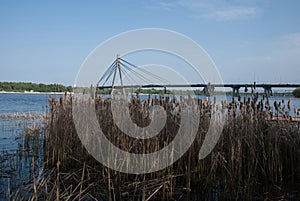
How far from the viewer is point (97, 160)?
441cm

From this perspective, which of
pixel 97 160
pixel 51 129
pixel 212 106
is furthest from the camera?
pixel 51 129

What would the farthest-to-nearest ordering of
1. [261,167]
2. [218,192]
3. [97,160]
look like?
[97,160], [261,167], [218,192]

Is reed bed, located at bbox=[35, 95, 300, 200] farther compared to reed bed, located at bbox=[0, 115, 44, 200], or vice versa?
reed bed, located at bbox=[0, 115, 44, 200]

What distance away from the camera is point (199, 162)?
158 inches

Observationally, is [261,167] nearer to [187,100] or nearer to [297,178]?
[297,178]

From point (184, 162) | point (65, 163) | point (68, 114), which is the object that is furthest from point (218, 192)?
point (68, 114)

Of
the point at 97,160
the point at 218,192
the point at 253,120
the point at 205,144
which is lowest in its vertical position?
the point at 218,192

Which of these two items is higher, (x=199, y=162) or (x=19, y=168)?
(x=199, y=162)

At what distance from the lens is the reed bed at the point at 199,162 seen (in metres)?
3.68

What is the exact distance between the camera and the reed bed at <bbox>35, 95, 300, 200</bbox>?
12.1ft

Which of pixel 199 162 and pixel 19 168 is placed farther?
pixel 19 168

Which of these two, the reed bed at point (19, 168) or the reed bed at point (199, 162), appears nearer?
the reed bed at point (199, 162)

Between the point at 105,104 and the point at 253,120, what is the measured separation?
276 cm

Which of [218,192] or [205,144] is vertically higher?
[205,144]
